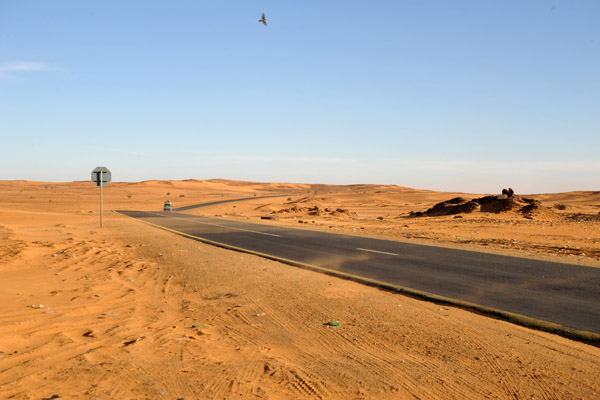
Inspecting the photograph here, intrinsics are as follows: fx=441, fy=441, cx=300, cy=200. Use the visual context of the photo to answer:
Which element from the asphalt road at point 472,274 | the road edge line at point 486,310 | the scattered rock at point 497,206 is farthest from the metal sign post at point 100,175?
the scattered rock at point 497,206

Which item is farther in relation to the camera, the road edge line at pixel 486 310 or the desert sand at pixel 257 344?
the road edge line at pixel 486 310

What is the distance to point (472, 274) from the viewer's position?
1068 centimetres

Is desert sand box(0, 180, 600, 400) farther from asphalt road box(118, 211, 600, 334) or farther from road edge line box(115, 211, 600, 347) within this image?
asphalt road box(118, 211, 600, 334)

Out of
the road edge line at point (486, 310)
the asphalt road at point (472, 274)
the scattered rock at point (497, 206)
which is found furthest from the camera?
the scattered rock at point (497, 206)

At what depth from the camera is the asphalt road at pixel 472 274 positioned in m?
7.52

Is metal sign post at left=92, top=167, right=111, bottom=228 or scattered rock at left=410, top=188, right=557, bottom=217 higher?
metal sign post at left=92, top=167, right=111, bottom=228

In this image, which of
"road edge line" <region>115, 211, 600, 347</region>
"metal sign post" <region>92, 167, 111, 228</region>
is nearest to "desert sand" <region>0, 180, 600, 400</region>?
"road edge line" <region>115, 211, 600, 347</region>

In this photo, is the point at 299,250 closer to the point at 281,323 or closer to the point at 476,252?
the point at 476,252

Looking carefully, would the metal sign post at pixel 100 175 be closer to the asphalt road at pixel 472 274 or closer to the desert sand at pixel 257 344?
the asphalt road at pixel 472 274

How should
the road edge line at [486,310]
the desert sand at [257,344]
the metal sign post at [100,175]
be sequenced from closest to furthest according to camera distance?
1. the desert sand at [257,344]
2. the road edge line at [486,310]
3. the metal sign post at [100,175]

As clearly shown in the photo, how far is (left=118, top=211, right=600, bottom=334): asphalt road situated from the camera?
7520mm

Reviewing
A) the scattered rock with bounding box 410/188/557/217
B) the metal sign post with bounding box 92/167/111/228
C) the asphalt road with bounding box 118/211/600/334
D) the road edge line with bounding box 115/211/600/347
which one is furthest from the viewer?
the scattered rock with bounding box 410/188/557/217

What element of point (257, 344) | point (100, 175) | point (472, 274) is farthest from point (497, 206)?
point (257, 344)

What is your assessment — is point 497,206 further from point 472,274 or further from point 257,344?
point 257,344
